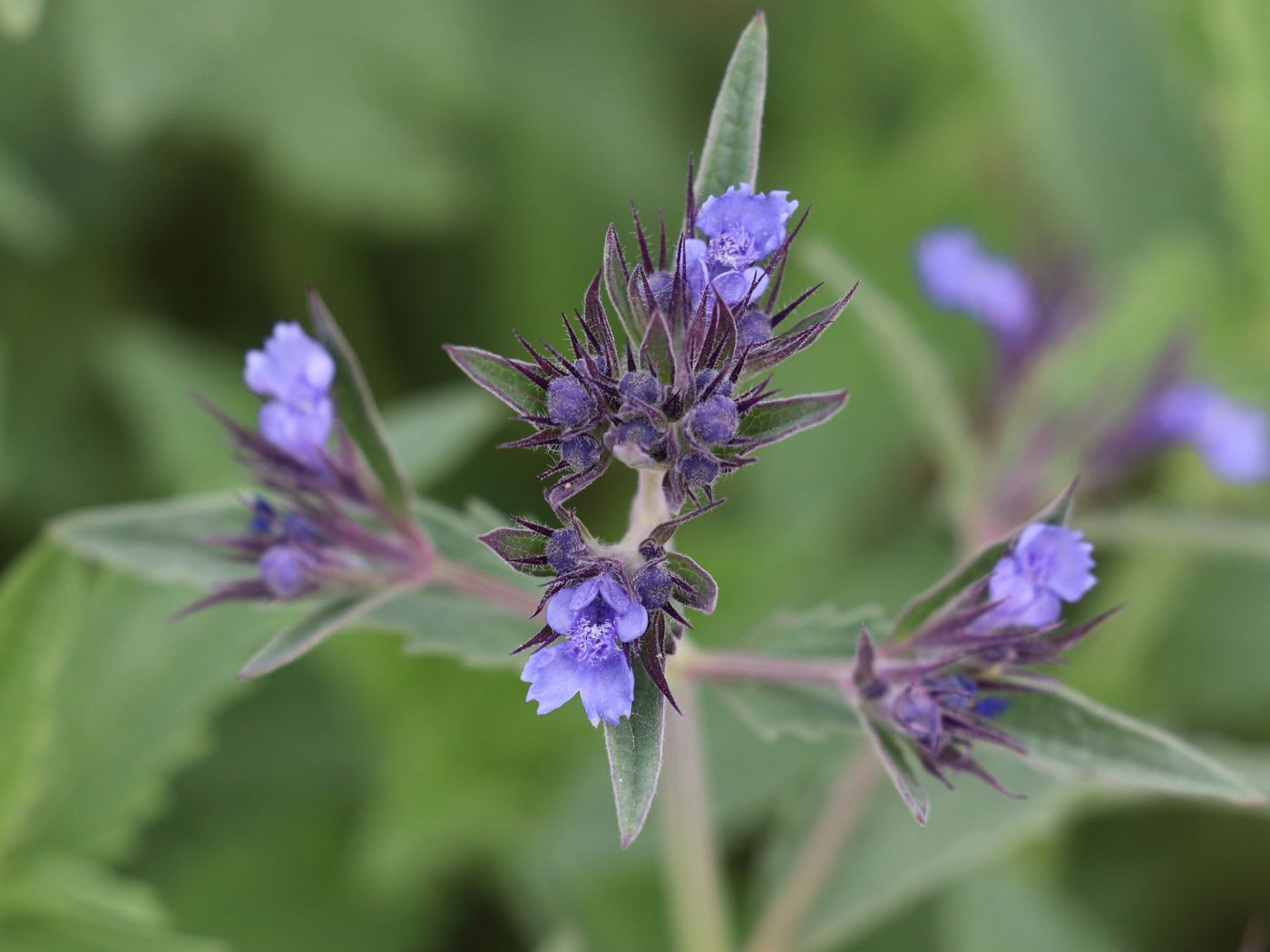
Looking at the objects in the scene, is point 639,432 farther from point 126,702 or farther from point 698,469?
point 126,702

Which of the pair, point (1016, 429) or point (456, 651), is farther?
point (1016, 429)

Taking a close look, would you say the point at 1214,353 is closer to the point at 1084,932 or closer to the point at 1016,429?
the point at 1016,429


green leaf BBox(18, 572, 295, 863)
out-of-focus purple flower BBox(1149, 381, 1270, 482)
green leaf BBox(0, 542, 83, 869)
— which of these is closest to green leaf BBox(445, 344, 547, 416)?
green leaf BBox(0, 542, 83, 869)

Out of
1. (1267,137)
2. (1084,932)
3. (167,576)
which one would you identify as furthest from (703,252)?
(1267,137)

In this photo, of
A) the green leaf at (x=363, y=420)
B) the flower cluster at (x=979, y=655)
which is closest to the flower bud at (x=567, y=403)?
the green leaf at (x=363, y=420)

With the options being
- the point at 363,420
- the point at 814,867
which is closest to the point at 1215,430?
the point at 814,867

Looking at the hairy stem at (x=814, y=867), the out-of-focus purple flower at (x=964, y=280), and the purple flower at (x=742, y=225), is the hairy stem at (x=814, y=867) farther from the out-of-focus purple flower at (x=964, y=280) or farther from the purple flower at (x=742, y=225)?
the purple flower at (x=742, y=225)
